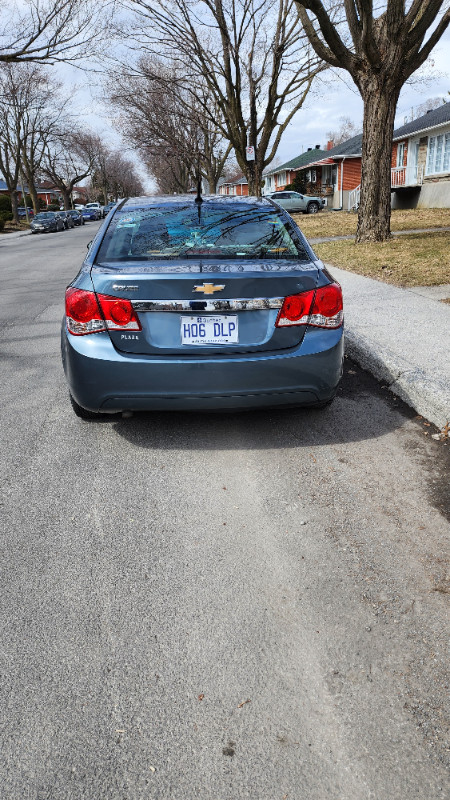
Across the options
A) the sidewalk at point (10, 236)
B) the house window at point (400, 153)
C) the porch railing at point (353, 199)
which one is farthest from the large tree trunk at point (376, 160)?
the house window at point (400, 153)

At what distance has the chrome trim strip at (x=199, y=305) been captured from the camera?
337cm

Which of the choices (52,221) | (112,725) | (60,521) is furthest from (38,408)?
(52,221)

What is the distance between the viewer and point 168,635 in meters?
2.18

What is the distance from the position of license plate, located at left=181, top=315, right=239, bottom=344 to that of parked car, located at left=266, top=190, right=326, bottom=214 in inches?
1458

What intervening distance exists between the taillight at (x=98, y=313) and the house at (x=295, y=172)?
4982cm

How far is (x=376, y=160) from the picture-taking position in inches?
511

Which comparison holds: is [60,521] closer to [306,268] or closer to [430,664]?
[430,664]

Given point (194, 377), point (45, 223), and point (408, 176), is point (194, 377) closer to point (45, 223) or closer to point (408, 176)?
point (408, 176)

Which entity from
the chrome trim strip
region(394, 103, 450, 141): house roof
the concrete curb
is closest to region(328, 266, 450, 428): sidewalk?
the concrete curb

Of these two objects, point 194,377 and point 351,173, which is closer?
point 194,377

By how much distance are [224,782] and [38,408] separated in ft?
11.1

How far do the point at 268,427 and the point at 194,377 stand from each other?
0.87 meters

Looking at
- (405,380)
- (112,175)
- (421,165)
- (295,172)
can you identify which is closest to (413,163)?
(421,165)

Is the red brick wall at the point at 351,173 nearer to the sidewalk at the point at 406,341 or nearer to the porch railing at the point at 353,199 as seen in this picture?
the porch railing at the point at 353,199
